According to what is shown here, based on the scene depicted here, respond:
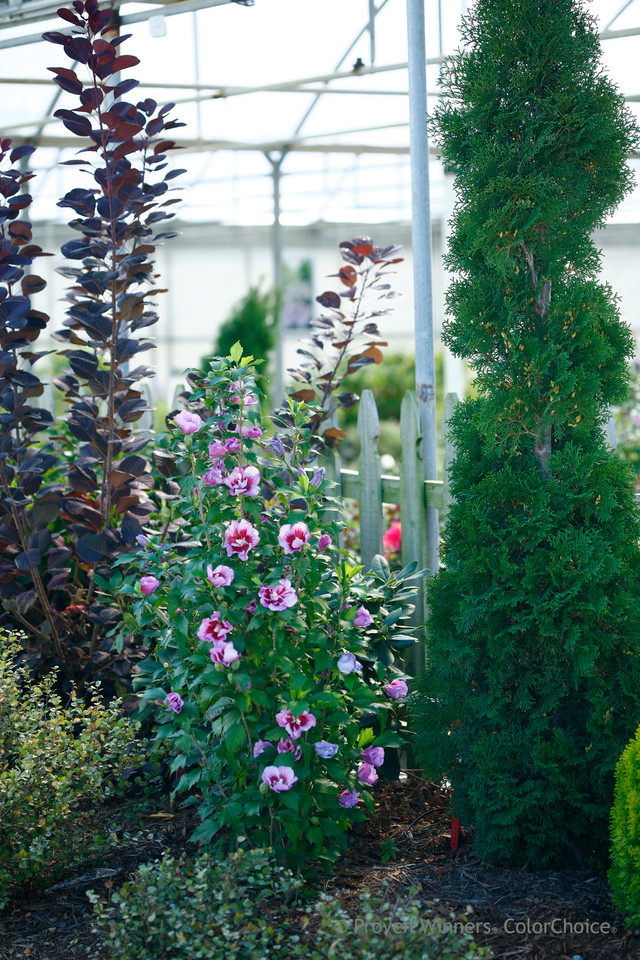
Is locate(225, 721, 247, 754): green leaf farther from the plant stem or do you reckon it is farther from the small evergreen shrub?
the small evergreen shrub

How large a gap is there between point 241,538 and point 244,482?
0.14 metres

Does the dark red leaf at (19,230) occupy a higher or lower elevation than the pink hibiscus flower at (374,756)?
higher

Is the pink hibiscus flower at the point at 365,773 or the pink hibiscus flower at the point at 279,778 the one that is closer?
the pink hibiscus flower at the point at 279,778

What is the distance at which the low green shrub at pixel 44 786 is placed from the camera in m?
2.02

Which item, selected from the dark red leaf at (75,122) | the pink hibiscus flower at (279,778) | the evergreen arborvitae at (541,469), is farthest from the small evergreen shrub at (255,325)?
the pink hibiscus flower at (279,778)

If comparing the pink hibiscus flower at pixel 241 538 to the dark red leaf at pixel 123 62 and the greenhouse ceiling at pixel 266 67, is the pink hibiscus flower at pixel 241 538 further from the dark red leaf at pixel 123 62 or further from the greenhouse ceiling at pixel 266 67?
the greenhouse ceiling at pixel 266 67

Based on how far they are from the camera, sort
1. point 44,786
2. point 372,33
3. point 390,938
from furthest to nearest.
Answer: point 372,33, point 44,786, point 390,938

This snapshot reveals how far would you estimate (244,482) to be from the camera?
1985 mm


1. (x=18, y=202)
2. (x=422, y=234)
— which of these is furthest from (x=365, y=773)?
(x=18, y=202)

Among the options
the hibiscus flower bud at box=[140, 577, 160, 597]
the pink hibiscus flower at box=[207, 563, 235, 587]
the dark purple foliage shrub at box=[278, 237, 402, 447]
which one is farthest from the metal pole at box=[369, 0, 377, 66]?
the pink hibiscus flower at box=[207, 563, 235, 587]

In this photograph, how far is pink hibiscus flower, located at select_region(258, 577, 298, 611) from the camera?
1.89m

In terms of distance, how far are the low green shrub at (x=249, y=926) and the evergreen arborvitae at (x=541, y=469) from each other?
0.42 meters

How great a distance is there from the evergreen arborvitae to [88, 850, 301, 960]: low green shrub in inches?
24.3

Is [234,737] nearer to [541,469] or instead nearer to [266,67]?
[541,469]
